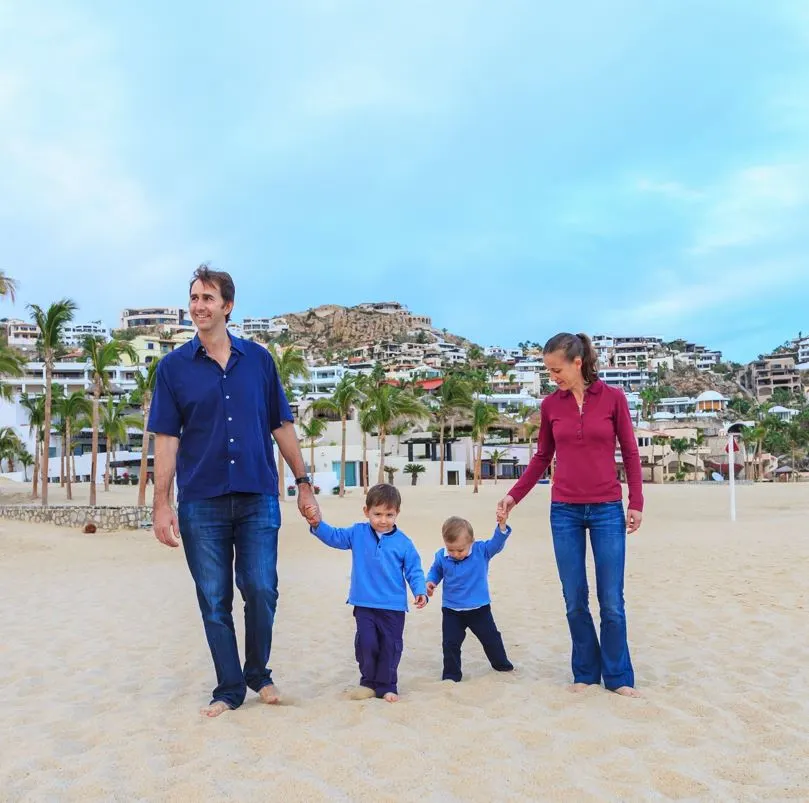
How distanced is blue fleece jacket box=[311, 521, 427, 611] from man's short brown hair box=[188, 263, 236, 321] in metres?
1.33

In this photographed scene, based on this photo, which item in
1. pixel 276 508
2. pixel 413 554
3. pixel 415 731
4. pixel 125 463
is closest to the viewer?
pixel 415 731

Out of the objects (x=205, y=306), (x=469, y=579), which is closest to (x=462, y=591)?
(x=469, y=579)

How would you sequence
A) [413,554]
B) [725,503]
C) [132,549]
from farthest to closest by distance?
[725,503] → [132,549] → [413,554]

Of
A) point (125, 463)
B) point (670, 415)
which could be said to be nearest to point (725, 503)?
point (125, 463)

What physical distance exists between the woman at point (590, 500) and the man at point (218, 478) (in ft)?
4.77

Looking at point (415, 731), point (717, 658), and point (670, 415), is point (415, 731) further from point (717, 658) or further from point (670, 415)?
point (670, 415)

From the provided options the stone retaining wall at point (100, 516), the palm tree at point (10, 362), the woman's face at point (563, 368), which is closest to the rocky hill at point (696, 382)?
the palm tree at point (10, 362)

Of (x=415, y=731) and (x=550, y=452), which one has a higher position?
(x=550, y=452)

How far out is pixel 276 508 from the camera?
4.10 metres

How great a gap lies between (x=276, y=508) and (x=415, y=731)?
4.22 ft

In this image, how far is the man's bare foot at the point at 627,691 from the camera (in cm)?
420

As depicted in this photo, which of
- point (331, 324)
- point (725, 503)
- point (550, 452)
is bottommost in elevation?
point (725, 503)

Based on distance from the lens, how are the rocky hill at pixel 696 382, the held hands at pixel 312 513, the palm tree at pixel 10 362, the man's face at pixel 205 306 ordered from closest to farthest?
the man's face at pixel 205 306, the held hands at pixel 312 513, the palm tree at pixel 10 362, the rocky hill at pixel 696 382

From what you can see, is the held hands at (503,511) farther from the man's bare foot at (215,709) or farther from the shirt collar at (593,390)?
the man's bare foot at (215,709)
